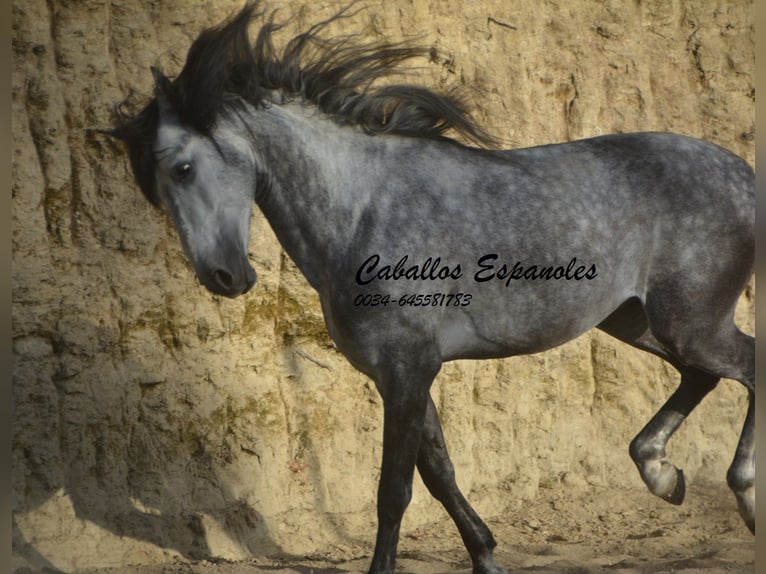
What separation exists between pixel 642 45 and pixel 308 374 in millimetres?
3112

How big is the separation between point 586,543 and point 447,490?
1.61 metres

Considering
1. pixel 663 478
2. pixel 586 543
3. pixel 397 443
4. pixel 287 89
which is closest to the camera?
pixel 397 443

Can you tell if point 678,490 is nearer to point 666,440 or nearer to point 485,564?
point 666,440

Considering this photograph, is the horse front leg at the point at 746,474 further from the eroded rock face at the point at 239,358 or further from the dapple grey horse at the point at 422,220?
the eroded rock face at the point at 239,358

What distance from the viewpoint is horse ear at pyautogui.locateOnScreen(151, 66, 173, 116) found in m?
4.41

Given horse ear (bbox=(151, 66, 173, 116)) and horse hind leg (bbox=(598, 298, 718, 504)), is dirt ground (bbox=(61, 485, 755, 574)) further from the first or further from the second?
horse ear (bbox=(151, 66, 173, 116))

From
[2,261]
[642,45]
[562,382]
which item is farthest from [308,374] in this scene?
[2,261]

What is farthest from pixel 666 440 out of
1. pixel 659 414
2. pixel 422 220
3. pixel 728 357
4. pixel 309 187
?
pixel 309 187

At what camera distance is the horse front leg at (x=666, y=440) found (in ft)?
17.2

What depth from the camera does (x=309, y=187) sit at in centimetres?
461

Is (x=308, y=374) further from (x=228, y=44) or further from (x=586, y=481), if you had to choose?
(x=228, y=44)

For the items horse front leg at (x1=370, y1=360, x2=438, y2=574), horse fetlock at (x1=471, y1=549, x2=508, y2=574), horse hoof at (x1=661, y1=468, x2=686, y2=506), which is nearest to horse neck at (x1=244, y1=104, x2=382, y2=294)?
horse front leg at (x1=370, y1=360, x2=438, y2=574)

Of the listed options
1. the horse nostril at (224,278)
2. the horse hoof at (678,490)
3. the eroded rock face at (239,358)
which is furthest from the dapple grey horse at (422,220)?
the eroded rock face at (239,358)

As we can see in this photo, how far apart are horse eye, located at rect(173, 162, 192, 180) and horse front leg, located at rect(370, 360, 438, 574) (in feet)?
3.78
